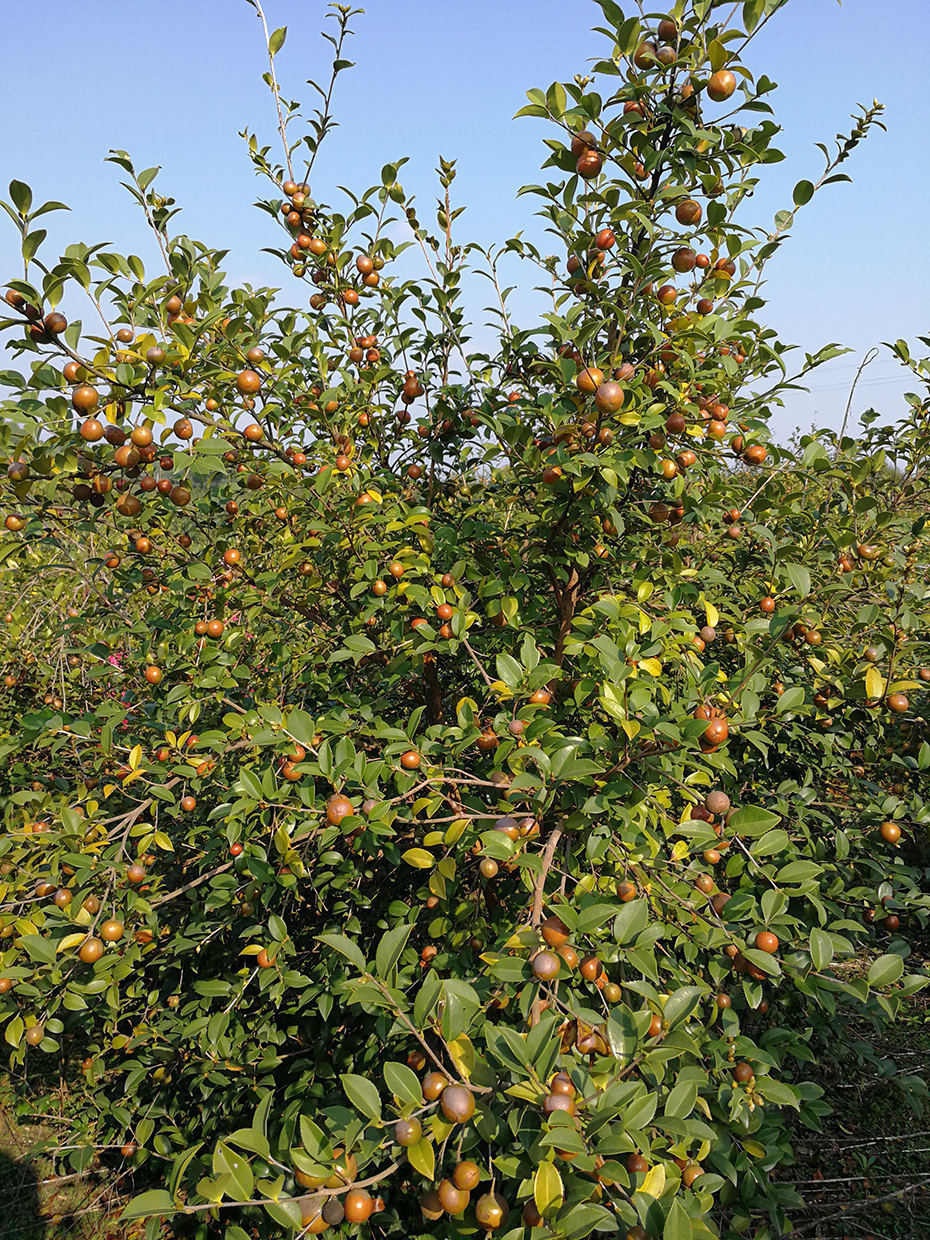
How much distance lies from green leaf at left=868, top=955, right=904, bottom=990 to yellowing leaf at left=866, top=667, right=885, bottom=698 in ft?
1.78

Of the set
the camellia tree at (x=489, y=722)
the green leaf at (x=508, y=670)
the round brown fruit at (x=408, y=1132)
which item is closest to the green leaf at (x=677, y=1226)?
the camellia tree at (x=489, y=722)

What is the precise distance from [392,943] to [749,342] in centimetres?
174

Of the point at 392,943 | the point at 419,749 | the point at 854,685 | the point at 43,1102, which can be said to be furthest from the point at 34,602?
the point at 854,685

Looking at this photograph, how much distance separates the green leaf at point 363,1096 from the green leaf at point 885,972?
83cm

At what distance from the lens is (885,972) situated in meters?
1.27

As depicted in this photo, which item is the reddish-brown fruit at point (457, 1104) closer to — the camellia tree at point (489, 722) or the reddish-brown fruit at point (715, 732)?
the camellia tree at point (489, 722)

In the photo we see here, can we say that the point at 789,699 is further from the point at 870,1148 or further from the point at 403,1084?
the point at 870,1148

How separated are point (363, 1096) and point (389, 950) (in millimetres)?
195

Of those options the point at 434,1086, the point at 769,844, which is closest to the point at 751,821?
the point at 769,844

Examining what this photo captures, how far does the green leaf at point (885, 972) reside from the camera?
1.26 metres

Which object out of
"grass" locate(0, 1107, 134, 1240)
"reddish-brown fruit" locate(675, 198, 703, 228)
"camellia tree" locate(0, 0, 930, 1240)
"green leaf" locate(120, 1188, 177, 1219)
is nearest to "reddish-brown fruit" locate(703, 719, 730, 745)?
"camellia tree" locate(0, 0, 930, 1240)

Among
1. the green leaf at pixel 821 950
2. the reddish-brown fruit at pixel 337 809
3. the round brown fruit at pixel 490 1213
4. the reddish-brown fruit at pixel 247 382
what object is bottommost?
the round brown fruit at pixel 490 1213

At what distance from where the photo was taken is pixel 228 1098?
237cm

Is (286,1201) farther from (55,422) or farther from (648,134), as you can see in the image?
(648,134)
